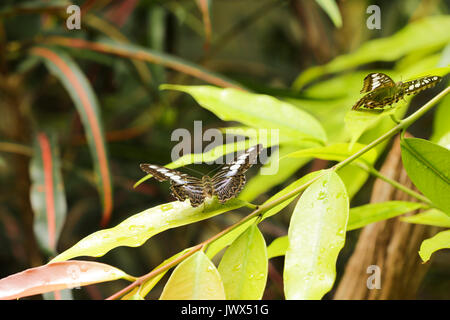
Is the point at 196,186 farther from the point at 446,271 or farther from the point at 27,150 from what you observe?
the point at 446,271

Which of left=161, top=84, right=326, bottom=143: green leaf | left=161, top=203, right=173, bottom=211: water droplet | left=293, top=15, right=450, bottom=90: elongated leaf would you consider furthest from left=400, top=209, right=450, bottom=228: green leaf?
left=293, top=15, right=450, bottom=90: elongated leaf

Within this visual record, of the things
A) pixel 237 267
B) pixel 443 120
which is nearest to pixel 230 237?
pixel 237 267

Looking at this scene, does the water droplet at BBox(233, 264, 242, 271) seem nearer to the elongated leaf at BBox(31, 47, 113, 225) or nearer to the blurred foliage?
→ the blurred foliage

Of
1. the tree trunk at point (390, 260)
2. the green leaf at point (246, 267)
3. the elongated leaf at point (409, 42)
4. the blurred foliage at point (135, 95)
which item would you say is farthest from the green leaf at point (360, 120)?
the elongated leaf at point (409, 42)

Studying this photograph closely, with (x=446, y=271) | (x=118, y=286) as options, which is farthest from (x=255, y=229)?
(x=118, y=286)

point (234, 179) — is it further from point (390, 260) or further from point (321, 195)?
point (390, 260)

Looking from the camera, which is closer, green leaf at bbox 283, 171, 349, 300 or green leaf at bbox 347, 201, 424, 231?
green leaf at bbox 283, 171, 349, 300

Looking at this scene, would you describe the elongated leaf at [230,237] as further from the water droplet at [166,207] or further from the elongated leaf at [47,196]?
the elongated leaf at [47,196]
